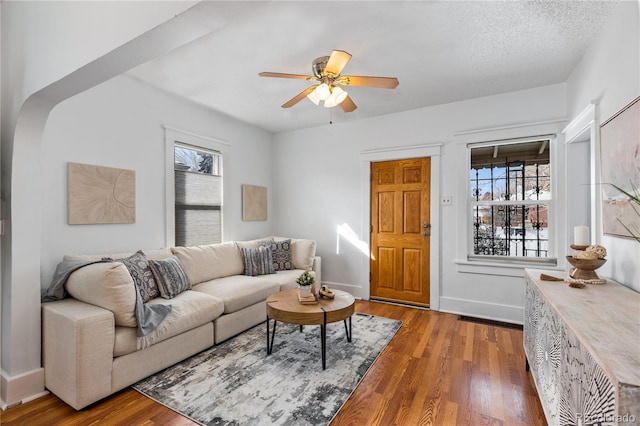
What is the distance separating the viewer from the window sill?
3428 millimetres

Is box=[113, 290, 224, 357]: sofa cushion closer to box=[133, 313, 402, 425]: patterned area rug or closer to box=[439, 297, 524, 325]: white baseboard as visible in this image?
box=[133, 313, 402, 425]: patterned area rug

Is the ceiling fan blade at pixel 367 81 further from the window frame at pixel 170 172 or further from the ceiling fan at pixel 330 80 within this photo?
the window frame at pixel 170 172

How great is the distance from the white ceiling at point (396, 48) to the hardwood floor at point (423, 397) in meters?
2.30

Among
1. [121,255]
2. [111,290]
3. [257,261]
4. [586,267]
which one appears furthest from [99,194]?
[586,267]

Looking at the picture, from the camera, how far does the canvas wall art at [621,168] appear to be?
172cm

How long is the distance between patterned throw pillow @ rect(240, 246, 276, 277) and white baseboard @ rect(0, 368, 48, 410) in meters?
2.06

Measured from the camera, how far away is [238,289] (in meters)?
3.11

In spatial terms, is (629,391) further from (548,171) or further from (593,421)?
(548,171)

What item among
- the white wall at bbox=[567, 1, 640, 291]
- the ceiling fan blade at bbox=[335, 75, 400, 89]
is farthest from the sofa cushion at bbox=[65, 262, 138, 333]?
the white wall at bbox=[567, 1, 640, 291]

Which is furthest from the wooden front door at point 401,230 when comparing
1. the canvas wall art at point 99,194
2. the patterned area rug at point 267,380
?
the canvas wall art at point 99,194

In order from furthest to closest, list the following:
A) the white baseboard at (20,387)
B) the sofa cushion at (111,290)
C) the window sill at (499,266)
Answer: the window sill at (499,266)
the sofa cushion at (111,290)
the white baseboard at (20,387)

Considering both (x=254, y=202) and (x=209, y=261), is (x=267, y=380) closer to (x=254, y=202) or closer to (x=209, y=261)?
(x=209, y=261)

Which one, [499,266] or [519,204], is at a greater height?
[519,204]

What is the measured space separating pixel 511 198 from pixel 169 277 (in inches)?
153
